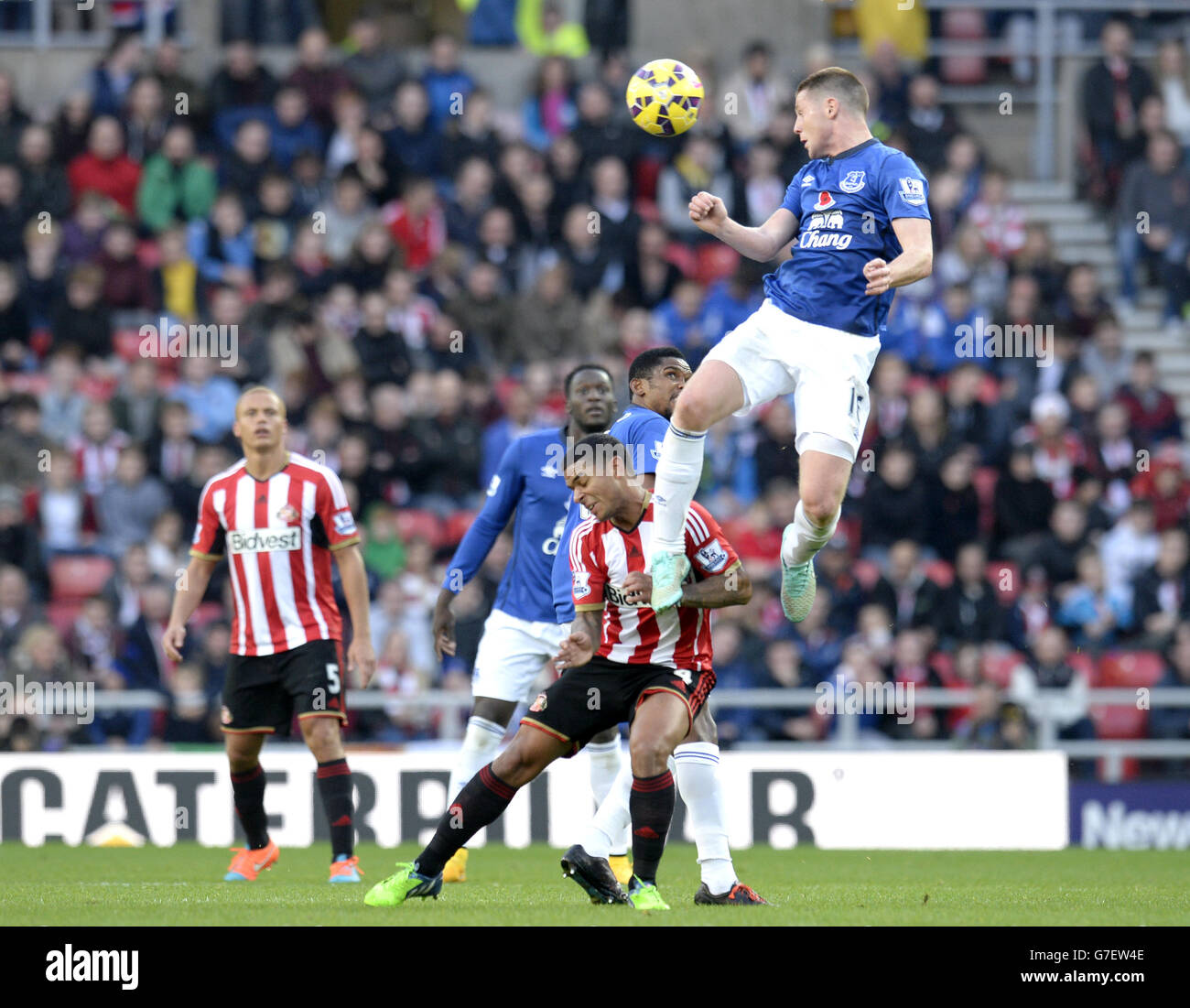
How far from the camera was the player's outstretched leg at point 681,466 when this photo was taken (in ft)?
24.2

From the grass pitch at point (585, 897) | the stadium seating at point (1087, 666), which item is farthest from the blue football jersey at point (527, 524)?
the stadium seating at point (1087, 666)

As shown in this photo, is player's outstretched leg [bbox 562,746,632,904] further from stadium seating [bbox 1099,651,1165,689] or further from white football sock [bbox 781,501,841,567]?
stadium seating [bbox 1099,651,1165,689]

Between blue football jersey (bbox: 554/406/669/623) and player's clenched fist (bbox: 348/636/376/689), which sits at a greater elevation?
blue football jersey (bbox: 554/406/669/623)

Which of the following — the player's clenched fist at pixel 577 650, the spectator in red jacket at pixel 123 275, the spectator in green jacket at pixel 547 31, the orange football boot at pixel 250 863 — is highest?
the spectator in green jacket at pixel 547 31

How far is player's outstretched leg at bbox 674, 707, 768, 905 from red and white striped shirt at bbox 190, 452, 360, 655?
231 cm

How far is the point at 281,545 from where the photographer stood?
31.2 feet

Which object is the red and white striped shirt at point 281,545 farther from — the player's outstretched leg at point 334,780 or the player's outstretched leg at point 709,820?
the player's outstretched leg at point 709,820

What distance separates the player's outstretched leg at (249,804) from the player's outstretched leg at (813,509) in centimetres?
270

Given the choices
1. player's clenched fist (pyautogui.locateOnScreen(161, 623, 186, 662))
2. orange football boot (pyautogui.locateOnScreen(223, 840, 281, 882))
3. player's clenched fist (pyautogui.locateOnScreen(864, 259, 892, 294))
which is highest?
player's clenched fist (pyautogui.locateOnScreen(864, 259, 892, 294))

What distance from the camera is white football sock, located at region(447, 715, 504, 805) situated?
995 centimetres

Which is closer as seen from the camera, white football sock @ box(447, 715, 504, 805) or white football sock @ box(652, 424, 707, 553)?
white football sock @ box(652, 424, 707, 553)

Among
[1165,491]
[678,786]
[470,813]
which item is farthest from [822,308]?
[1165,491]

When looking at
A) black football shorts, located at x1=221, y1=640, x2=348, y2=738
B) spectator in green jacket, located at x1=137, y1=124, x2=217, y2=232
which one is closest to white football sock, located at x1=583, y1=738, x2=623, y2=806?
black football shorts, located at x1=221, y1=640, x2=348, y2=738

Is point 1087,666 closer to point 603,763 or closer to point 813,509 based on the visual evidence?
point 603,763
